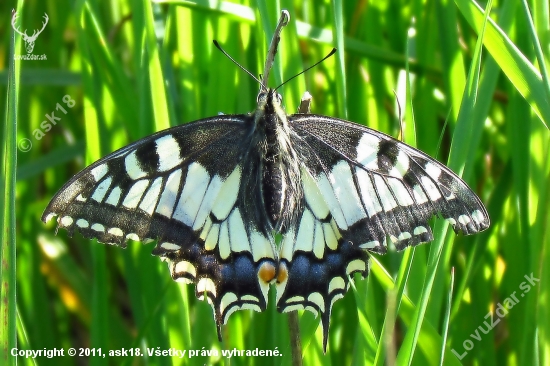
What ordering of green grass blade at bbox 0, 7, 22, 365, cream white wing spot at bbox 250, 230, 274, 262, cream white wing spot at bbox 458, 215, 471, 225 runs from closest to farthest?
green grass blade at bbox 0, 7, 22, 365 < cream white wing spot at bbox 458, 215, 471, 225 < cream white wing spot at bbox 250, 230, 274, 262

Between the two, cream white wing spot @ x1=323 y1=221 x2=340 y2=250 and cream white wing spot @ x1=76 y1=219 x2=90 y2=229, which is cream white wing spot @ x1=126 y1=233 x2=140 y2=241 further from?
cream white wing spot @ x1=323 y1=221 x2=340 y2=250

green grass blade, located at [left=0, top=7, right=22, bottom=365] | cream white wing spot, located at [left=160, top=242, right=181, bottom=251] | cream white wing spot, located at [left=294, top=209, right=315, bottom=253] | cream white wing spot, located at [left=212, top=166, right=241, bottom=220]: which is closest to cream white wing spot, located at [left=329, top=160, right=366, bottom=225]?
cream white wing spot, located at [left=294, top=209, right=315, bottom=253]

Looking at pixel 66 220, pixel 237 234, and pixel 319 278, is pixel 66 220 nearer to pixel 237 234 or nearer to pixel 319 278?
pixel 237 234

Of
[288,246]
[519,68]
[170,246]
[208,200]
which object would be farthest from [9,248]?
[519,68]

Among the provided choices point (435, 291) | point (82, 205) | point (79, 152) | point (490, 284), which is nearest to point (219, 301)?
point (82, 205)

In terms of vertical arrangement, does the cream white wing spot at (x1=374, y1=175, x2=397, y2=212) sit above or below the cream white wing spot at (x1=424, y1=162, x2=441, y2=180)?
below

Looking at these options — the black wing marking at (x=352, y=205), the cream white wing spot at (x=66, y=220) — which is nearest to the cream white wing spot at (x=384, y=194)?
the black wing marking at (x=352, y=205)
